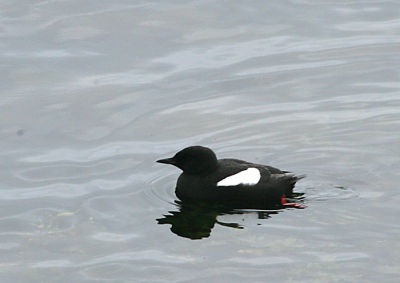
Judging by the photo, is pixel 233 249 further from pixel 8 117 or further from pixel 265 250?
pixel 8 117

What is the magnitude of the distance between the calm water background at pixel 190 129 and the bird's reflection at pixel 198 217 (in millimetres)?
121

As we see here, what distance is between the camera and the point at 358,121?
15383 millimetres

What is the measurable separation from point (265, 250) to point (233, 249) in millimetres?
361

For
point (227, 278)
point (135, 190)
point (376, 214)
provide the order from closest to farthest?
point (227, 278) → point (376, 214) → point (135, 190)

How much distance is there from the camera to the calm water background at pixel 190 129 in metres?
11.5

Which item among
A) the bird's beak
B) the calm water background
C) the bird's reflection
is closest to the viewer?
the calm water background

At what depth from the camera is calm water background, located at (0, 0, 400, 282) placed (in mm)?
11492

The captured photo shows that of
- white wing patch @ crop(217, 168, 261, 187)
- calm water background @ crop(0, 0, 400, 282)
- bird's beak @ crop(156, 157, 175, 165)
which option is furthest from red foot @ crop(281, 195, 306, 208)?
bird's beak @ crop(156, 157, 175, 165)

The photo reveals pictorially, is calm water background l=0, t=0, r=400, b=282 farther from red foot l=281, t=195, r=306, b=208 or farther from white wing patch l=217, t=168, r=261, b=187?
white wing patch l=217, t=168, r=261, b=187

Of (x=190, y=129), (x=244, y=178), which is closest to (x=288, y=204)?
(x=244, y=178)

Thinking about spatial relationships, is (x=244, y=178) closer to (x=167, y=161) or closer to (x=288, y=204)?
(x=288, y=204)

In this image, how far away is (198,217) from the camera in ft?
42.1

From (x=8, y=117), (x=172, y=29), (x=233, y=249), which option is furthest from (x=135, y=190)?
(x=172, y=29)

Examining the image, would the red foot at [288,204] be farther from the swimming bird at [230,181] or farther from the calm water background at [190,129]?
the calm water background at [190,129]
